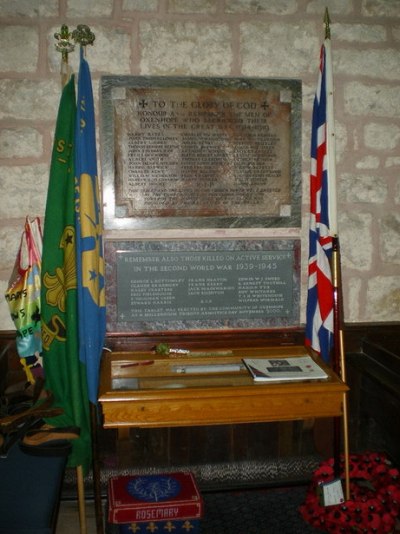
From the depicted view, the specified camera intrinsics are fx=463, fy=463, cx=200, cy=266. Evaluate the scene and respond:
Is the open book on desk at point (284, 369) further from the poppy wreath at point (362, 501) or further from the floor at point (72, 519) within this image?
the floor at point (72, 519)

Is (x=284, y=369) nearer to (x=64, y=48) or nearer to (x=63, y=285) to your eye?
(x=63, y=285)

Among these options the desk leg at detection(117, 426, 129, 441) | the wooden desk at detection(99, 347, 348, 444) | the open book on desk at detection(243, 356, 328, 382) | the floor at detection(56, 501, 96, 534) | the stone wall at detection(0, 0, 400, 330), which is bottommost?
the floor at detection(56, 501, 96, 534)

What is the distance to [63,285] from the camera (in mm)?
2223

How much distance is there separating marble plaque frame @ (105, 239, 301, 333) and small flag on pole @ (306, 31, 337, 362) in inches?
8.7

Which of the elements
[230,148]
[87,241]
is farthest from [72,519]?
[230,148]

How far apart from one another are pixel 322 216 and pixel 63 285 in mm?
1345

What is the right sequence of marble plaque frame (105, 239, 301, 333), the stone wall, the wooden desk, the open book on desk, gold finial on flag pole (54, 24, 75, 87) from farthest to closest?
marble plaque frame (105, 239, 301, 333)
the stone wall
gold finial on flag pole (54, 24, 75, 87)
the open book on desk
the wooden desk

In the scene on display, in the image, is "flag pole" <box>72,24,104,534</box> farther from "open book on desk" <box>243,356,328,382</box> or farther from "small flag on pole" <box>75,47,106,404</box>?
"open book on desk" <box>243,356,328,382</box>

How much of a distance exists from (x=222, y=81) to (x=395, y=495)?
91.4 inches

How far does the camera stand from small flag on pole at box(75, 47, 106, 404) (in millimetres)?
2154

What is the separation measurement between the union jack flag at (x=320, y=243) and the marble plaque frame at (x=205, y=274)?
0.22 m

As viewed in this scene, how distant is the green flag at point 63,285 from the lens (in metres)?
2.14

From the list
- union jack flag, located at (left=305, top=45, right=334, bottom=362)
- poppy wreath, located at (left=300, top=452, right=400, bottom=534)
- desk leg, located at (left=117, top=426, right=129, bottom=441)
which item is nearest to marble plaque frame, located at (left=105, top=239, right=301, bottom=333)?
union jack flag, located at (left=305, top=45, right=334, bottom=362)

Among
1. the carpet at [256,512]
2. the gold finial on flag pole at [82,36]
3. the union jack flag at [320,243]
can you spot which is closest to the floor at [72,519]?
the carpet at [256,512]
